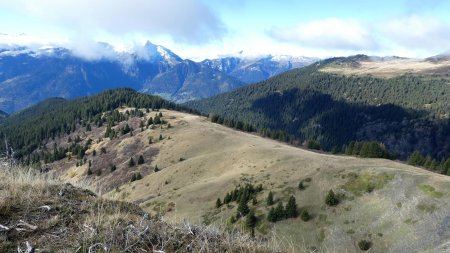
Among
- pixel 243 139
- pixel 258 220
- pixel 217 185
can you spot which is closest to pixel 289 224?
pixel 258 220

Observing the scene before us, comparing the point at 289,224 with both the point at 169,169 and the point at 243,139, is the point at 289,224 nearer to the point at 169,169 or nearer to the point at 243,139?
the point at 169,169

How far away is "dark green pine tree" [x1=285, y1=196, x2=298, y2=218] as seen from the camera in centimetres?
6594

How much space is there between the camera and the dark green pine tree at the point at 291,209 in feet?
216

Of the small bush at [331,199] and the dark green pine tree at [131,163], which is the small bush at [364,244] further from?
the dark green pine tree at [131,163]

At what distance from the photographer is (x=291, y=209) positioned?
6600 cm

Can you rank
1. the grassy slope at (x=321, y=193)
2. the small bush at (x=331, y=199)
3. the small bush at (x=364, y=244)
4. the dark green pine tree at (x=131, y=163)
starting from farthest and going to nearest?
the dark green pine tree at (x=131, y=163)
the small bush at (x=331, y=199)
the grassy slope at (x=321, y=193)
the small bush at (x=364, y=244)

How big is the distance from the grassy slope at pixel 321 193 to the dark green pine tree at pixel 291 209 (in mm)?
1667

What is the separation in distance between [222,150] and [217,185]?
1357 inches

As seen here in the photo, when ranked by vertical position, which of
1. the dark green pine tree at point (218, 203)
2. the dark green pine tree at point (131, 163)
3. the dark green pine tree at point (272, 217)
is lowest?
the dark green pine tree at point (131, 163)

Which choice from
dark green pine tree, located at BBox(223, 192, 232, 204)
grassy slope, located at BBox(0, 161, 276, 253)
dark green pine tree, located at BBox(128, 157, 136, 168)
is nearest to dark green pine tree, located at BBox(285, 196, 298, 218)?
dark green pine tree, located at BBox(223, 192, 232, 204)

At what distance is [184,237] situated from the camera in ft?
22.3

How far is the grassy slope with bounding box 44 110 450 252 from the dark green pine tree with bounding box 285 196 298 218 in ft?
5.47

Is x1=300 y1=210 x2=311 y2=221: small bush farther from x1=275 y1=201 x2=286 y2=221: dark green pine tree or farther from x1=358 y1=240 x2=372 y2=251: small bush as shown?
x1=358 y1=240 x2=372 y2=251: small bush

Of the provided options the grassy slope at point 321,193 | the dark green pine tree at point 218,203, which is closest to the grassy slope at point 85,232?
the grassy slope at point 321,193
